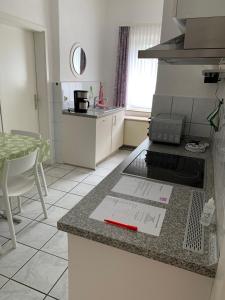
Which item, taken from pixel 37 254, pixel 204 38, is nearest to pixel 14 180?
pixel 37 254

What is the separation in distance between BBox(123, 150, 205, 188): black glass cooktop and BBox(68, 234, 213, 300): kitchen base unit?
1.84ft

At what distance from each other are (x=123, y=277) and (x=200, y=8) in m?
1.00

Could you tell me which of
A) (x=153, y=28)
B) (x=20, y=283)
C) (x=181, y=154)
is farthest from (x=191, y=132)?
(x=153, y=28)

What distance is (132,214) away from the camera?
37.9 inches

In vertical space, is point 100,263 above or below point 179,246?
below

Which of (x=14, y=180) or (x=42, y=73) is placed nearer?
(x=14, y=180)

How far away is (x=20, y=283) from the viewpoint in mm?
1569

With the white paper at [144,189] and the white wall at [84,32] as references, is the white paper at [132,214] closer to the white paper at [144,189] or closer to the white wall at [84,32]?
the white paper at [144,189]

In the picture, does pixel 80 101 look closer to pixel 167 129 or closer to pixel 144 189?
pixel 167 129

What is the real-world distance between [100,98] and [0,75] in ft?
6.15

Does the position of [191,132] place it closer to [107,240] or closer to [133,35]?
[107,240]

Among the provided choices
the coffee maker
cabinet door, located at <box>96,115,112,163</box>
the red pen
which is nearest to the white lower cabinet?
cabinet door, located at <box>96,115,112,163</box>

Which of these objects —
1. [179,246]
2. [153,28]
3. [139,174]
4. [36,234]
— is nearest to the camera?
[179,246]

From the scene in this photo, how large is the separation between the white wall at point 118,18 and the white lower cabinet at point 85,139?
130cm
